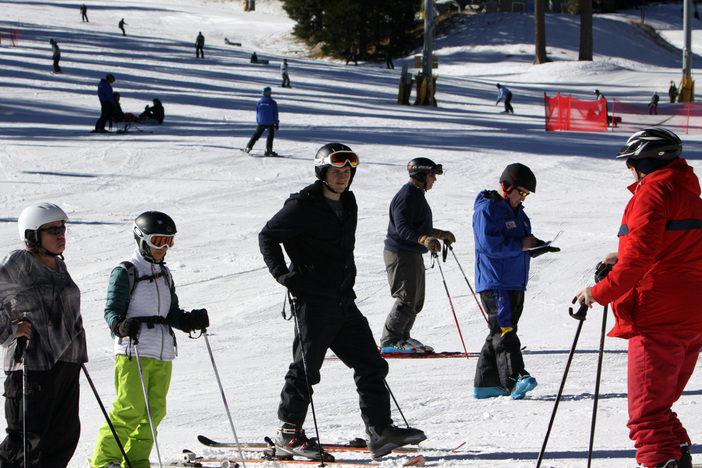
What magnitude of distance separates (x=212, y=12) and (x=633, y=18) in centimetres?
3260

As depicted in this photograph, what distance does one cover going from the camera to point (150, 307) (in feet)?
13.7

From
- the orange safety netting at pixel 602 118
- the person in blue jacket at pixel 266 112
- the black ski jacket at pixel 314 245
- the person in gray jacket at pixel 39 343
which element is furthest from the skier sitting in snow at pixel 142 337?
the orange safety netting at pixel 602 118

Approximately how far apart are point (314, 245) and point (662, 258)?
1.89 meters

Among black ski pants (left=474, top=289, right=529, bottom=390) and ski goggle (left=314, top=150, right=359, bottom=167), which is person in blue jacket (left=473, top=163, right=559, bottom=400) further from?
ski goggle (left=314, top=150, right=359, bottom=167)

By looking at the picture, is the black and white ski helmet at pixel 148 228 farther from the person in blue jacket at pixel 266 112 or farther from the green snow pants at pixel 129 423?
the person in blue jacket at pixel 266 112

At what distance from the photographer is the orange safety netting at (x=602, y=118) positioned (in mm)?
23500

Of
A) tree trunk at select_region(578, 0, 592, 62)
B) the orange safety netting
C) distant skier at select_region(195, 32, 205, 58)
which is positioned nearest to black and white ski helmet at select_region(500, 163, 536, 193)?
the orange safety netting

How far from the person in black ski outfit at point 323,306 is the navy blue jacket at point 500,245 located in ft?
4.52

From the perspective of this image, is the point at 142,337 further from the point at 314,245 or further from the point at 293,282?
the point at 314,245

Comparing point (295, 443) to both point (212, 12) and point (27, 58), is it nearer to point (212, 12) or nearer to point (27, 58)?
point (27, 58)

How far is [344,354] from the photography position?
4.57m

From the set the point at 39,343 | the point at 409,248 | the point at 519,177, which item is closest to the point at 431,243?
the point at 409,248

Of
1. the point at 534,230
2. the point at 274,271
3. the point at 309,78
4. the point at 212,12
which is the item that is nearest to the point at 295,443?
the point at 274,271

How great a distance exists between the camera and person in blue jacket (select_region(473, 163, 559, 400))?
551 cm
